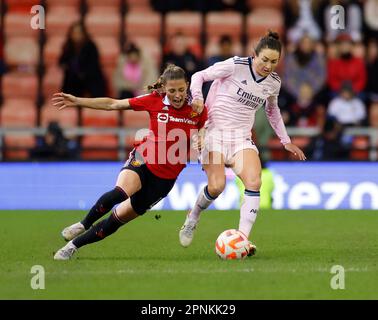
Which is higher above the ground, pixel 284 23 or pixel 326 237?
pixel 284 23

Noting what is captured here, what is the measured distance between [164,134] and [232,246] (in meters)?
1.10

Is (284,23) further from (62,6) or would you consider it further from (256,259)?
(256,259)

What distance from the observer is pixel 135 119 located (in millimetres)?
18062

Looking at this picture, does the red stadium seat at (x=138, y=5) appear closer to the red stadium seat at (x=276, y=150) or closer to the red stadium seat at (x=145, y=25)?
the red stadium seat at (x=145, y=25)

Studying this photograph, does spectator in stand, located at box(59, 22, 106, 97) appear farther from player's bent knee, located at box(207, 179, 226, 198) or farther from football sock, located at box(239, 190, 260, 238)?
football sock, located at box(239, 190, 260, 238)

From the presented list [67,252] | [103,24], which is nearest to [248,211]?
[67,252]

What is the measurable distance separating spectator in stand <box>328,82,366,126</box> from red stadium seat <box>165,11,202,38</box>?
9.56 feet

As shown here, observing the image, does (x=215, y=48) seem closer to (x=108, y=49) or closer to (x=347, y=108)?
(x=108, y=49)

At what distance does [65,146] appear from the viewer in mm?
16344

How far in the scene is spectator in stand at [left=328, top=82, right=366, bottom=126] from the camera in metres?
17.1

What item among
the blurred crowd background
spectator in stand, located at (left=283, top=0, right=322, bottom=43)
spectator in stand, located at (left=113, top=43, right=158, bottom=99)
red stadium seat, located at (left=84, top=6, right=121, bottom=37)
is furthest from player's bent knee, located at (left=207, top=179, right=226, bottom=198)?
red stadium seat, located at (left=84, top=6, right=121, bottom=37)

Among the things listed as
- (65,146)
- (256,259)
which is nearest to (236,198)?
(65,146)
